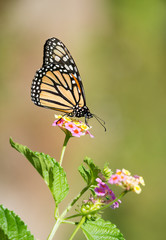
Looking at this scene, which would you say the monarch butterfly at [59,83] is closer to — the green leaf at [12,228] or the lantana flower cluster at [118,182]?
the lantana flower cluster at [118,182]

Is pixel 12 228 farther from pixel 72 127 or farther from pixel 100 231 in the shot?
pixel 72 127

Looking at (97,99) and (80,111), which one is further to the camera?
(97,99)

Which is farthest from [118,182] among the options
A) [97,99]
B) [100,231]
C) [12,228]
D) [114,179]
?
[97,99]

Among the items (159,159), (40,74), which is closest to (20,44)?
(159,159)

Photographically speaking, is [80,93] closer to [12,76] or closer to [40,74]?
[40,74]

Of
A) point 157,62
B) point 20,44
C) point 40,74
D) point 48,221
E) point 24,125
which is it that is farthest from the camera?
point 157,62

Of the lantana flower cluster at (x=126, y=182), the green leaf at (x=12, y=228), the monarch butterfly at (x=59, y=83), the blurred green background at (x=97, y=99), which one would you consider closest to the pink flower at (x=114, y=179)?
the lantana flower cluster at (x=126, y=182)

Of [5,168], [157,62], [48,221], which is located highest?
[157,62]

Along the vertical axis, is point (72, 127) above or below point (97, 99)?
below
